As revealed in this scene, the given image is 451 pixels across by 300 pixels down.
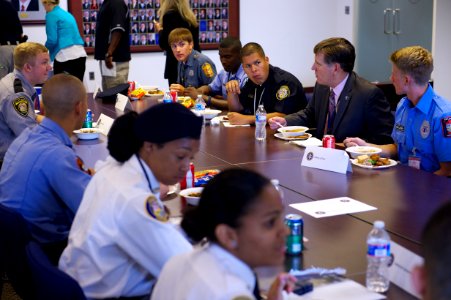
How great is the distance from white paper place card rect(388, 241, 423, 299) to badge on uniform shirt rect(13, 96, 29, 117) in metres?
2.86

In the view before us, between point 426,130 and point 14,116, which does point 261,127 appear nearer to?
point 426,130

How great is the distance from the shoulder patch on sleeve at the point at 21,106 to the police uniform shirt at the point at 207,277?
2.87 metres

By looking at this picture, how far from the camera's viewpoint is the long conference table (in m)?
2.33

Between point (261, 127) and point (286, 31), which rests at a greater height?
point (286, 31)

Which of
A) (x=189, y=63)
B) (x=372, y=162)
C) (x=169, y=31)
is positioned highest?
(x=169, y=31)

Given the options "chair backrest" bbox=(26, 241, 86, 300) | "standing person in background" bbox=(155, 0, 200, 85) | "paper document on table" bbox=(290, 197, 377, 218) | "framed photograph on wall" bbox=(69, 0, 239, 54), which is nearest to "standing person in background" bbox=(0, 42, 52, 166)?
"paper document on table" bbox=(290, 197, 377, 218)

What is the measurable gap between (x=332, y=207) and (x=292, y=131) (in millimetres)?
1596

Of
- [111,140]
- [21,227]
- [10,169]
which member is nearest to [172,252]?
[111,140]

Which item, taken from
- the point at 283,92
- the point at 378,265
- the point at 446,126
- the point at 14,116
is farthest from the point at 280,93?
the point at 378,265

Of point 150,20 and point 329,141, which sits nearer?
point 329,141

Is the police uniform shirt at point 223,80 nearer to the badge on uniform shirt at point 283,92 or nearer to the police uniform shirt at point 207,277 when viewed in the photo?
the badge on uniform shirt at point 283,92

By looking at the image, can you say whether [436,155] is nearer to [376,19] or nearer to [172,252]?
[172,252]

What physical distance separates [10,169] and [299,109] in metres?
2.64

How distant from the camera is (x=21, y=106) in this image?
433cm
